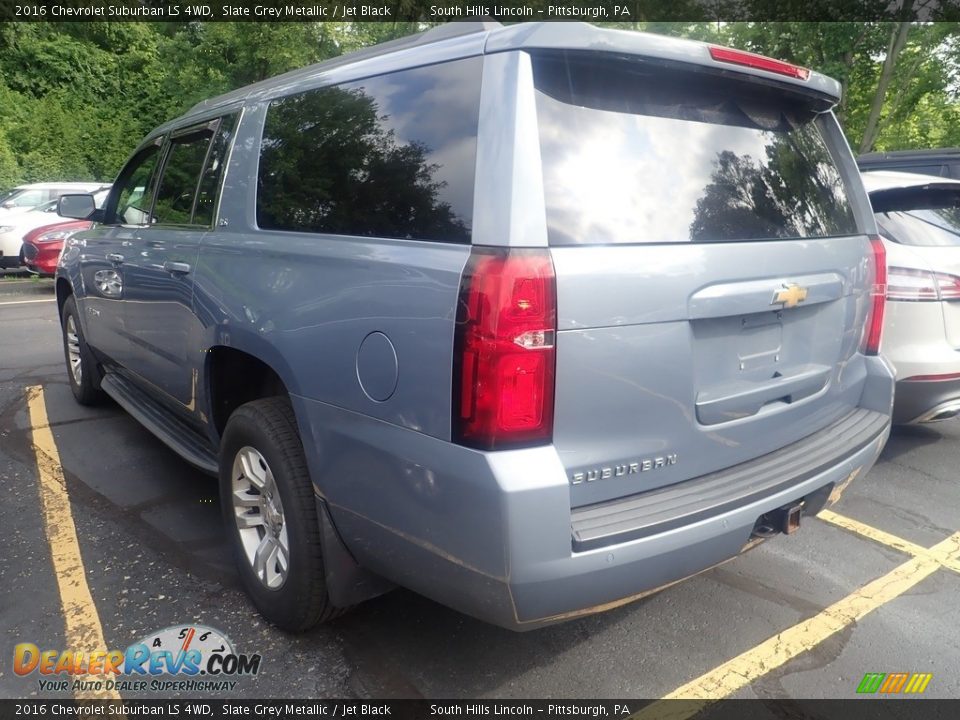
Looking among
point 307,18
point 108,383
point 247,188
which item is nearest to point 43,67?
point 307,18

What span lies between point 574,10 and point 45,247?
10879 millimetres

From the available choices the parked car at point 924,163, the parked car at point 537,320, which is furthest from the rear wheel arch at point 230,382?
the parked car at point 924,163

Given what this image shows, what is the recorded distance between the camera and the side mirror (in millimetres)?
5113

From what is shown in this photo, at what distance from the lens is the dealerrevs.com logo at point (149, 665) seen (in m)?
2.56

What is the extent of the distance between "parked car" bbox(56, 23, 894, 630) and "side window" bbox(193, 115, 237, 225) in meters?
0.26

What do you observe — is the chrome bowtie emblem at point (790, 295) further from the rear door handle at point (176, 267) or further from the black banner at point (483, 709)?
the rear door handle at point (176, 267)

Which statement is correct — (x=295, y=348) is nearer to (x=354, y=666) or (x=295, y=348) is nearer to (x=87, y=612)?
(x=354, y=666)

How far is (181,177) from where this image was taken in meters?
3.83

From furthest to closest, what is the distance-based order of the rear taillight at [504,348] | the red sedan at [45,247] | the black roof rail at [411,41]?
1. the red sedan at [45,247]
2. the black roof rail at [411,41]
3. the rear taillight at [504,348]

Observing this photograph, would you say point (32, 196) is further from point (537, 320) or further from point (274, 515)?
point (537, 320)

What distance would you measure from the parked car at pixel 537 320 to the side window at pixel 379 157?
0.01 m

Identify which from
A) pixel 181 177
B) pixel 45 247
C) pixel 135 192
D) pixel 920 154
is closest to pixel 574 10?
pixel 920 154

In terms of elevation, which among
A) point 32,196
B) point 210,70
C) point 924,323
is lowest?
point 924,323

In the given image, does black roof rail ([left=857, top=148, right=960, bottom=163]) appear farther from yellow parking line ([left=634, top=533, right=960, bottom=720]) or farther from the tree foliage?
the tree foliage
